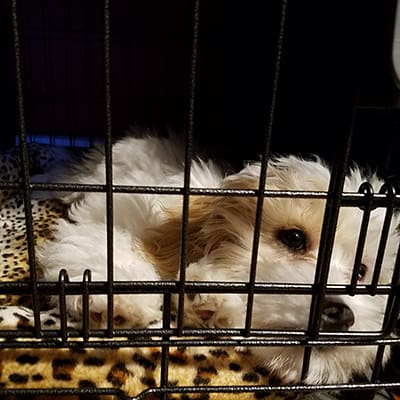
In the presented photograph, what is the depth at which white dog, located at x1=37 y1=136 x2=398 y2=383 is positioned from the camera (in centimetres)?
Result: 93

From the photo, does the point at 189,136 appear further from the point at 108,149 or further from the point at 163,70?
the point at 163,70

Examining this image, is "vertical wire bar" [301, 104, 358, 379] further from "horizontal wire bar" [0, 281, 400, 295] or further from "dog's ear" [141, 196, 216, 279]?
"dog's ear" [141, 196, 216, 279]

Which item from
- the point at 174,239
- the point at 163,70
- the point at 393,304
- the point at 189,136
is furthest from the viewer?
the point at 163,70

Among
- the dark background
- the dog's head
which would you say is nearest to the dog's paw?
the dog's head

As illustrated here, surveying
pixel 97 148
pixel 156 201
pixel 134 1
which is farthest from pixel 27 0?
pixel 156 201

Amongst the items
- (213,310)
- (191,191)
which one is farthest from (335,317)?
(191,191)

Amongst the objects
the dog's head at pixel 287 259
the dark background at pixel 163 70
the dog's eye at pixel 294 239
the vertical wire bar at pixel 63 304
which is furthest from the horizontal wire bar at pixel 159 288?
the dark background at pixel 163 70

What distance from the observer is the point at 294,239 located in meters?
1.08

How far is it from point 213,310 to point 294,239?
0.23 m

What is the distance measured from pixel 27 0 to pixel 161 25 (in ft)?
1.49

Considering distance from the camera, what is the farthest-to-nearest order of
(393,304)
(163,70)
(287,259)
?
(163,70) < (287,259) < (393,304)

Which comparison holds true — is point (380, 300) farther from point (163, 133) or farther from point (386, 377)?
point (163, 133)

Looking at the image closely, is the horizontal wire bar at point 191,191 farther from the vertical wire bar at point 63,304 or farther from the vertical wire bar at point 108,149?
the vertical wire bar at point 63,304

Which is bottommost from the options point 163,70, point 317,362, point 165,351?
point 317,362
